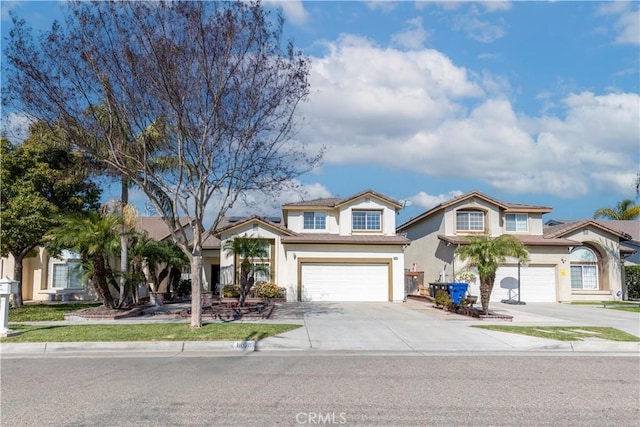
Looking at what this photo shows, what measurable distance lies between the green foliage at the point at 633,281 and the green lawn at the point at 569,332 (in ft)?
66.3

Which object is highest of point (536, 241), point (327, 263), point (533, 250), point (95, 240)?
point (536, 241)

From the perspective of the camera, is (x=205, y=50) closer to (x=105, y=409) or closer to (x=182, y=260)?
(x=105, y=409)

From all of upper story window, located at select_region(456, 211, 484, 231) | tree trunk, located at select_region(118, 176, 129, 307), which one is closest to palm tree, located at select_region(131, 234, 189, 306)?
tree trunk, located at select_region(118, 176, 129, 307)

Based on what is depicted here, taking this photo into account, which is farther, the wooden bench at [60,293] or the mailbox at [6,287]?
the wooden bench at [60,293]

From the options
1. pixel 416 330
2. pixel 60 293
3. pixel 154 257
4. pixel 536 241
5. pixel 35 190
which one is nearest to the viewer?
pixel 416 330

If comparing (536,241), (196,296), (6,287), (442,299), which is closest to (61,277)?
(6,287)

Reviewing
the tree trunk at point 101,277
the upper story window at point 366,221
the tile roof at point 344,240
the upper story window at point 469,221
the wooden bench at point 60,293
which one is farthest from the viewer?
the upper story window at point 469,221

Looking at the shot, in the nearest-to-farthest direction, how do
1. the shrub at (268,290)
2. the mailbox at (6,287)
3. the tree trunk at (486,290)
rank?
the mailbox at (6,287)
the tree trunk at (486,290)
the shrub at (268,290)

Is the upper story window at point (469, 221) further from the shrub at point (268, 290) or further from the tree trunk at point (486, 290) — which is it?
the shrub at point (268, 290)

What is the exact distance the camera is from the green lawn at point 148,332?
41.0ft

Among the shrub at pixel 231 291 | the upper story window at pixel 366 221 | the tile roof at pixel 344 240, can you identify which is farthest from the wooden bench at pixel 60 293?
the upper story window at pixel 366 221

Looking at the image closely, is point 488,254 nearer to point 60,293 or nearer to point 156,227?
point 60,293

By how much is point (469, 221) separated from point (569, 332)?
50.3 ft

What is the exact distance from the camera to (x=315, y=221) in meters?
29.0
